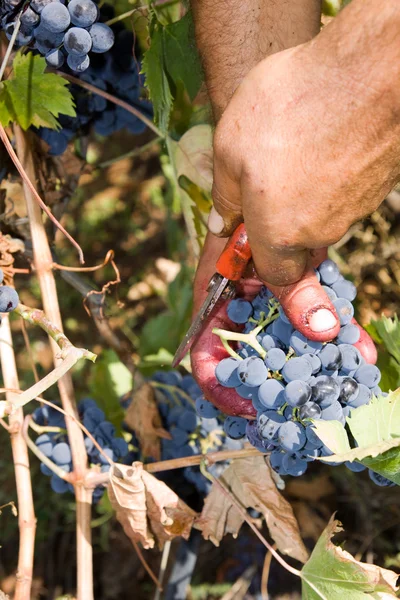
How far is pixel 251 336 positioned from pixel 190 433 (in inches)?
21.4

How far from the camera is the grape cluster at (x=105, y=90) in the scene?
1662 mm

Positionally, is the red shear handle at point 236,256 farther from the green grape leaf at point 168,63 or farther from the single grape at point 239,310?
the green grape leaf at point 168,63

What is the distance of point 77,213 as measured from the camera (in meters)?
3.37

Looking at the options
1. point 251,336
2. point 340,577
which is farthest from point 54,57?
point 340,577

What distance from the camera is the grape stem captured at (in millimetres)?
1227

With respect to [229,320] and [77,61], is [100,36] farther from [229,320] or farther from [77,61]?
[229,320]

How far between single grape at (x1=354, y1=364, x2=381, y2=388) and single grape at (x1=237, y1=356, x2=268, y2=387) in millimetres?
175

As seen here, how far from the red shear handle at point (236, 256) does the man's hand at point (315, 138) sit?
88mm

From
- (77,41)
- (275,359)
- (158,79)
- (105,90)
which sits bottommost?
(275,359)

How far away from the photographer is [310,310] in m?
1.20

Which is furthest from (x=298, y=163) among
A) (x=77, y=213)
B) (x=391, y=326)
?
A: (x=77, y=213)

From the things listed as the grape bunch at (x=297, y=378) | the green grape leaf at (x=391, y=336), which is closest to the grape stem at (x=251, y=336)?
the grape bunch at (x=297, y=378)

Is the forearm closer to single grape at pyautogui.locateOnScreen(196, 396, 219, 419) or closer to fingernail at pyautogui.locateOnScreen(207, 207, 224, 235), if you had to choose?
fingernail at pyautogui.locateOnScreen(207, 207, 224, 235)

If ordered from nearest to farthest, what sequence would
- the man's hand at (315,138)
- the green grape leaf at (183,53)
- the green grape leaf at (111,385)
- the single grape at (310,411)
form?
the man's hand at (315,138) < the single grape at (310,411) < the green grape leaf at (183,53) < the green grape leaf at (111,385)
